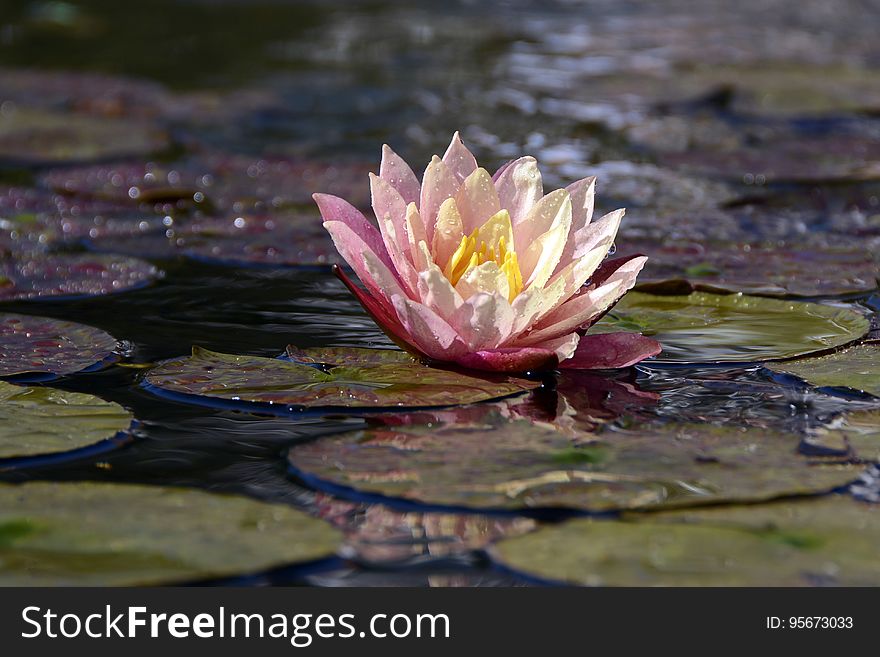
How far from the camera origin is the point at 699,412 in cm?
178

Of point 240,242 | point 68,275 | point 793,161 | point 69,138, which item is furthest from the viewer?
point 69,138

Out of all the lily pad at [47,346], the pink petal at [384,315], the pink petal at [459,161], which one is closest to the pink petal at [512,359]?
the pink petal at [384,315]

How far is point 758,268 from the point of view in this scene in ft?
8.50

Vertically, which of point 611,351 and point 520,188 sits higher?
point 520,188

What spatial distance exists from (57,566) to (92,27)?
6.75m

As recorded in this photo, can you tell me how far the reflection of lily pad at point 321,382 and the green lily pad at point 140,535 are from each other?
34 cm

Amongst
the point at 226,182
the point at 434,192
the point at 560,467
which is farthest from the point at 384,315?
the point at 226,182

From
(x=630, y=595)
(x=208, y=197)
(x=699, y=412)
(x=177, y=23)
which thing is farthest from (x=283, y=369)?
(x=177, y=23)

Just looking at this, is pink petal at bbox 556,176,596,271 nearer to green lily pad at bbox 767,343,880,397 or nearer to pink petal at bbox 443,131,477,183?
pink petal at bbox 443,131,477,183

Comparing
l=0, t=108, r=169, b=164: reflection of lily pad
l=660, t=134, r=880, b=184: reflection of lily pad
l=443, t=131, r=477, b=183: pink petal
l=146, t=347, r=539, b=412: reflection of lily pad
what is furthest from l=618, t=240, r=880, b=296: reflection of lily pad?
l=0, t=108, r=169, b=164: reflection of lily pad

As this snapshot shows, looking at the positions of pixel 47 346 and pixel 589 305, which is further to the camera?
pixel 47 346

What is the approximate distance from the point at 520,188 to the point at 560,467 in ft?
1.96

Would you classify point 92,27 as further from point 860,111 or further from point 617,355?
point 617,355

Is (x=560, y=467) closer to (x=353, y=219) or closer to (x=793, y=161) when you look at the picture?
(x=353, y=219)
